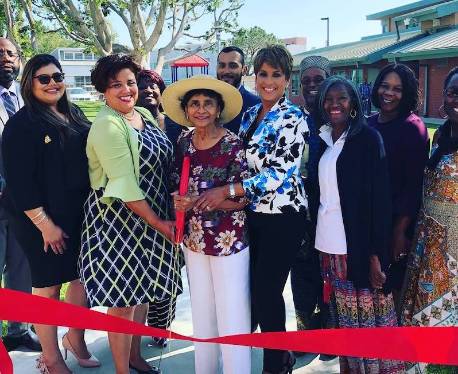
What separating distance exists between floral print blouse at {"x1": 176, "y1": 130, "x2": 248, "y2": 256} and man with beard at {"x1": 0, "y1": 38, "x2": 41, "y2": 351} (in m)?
1.63

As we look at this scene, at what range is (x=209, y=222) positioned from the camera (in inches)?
106

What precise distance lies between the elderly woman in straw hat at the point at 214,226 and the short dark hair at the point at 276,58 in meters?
0.26

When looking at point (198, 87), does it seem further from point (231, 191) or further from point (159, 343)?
point (159, 343)

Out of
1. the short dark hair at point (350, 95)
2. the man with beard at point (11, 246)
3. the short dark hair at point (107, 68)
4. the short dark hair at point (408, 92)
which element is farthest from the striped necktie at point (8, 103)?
the short dark hair at point (408, 92)

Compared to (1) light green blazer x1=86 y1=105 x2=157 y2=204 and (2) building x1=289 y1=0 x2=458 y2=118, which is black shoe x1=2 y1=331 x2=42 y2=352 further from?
(2) building x1=289 y1=0 x2=458 y2=118

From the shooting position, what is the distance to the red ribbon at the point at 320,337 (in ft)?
6.29

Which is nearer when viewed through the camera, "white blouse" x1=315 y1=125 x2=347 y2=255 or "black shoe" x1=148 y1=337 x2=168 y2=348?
"white blouse" x1=315 y1=125 x2=347 y2=255

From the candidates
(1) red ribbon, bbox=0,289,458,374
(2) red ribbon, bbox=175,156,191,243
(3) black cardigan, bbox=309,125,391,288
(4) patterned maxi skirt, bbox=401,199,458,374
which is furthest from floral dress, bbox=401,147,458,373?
(2) red ribbon, bbox=175,156,191,243

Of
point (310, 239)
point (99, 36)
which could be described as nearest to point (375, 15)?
point (99, 36)

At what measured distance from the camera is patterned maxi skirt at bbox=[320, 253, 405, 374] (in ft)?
9.28

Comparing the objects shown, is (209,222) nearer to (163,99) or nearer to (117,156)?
(117,156)

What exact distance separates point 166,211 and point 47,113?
3.02 ft

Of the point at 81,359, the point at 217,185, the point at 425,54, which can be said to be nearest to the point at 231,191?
the point at 217,185

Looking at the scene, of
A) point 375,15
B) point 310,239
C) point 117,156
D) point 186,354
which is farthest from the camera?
point 375,15
